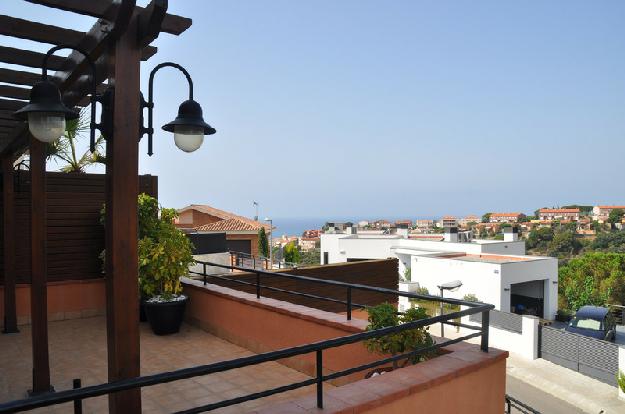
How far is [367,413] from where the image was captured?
3006 millimetres

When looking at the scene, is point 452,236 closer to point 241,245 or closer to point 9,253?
point 241,245

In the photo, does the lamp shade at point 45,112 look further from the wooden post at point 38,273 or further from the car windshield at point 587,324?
the car windshield at point 587,324

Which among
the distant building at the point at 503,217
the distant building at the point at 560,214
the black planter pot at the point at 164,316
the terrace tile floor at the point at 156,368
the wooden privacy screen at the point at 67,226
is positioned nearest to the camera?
the terrace tile floor at the point at 156,368

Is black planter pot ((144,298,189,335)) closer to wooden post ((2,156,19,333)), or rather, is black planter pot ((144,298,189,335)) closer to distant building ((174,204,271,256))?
wooden post ((2,156,19,333))

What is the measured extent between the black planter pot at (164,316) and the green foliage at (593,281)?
30.7 meters

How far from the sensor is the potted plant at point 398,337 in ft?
13.3

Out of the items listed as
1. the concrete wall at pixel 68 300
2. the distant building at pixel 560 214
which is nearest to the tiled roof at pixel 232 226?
the concrete wall at pixel 68 300

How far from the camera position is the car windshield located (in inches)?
784

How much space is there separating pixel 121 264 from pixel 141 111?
109 centimetres

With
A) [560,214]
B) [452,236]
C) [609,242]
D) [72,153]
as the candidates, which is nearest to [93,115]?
[72,153]

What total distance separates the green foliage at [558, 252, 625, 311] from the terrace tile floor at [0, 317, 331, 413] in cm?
3085

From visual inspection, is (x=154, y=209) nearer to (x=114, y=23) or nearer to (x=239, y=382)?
(x=239, y=382)

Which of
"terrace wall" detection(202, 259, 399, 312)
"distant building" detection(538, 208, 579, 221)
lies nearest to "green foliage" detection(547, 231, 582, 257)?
"distant building" detection(538, 208, 579, 221)

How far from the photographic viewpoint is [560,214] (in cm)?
11306
